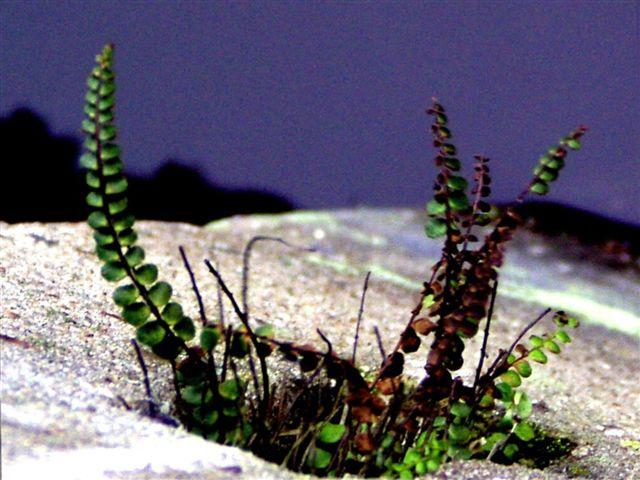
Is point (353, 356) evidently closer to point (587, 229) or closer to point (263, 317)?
point (263, 317)

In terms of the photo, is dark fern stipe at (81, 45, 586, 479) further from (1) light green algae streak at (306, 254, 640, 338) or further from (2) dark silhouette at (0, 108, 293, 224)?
(2) dark silhouette at (0, 108, 293, 224)

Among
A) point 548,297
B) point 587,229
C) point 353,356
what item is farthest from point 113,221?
point 587,229

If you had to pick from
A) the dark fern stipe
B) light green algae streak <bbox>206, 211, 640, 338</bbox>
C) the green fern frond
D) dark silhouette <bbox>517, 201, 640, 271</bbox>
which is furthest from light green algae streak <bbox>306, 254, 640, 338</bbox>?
the green fern frond

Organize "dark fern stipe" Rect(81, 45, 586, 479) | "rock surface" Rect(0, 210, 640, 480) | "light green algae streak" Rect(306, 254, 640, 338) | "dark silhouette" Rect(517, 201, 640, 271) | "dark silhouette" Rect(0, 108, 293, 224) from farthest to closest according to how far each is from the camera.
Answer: "dark silhouette" Rect(517, 201, 640, 271) → "dark silhouette" Rect(0, 108, 293, 224) → "light green algae streak" Rect(306, 254, 640, 338) → "dark fern stipe" Rect(81, 45, 586, 479) → "rock surface" Rect(0, 210, 640, 480)

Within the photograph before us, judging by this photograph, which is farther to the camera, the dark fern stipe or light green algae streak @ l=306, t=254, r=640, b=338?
light green algae streak @ l=306, t=254, r=640, b=338

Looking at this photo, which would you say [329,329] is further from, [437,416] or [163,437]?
[163,437]

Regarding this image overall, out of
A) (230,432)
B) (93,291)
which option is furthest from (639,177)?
(230,432)
